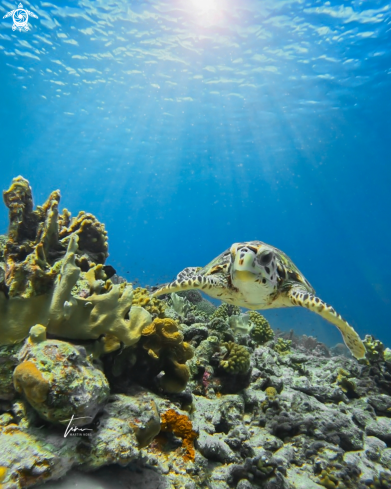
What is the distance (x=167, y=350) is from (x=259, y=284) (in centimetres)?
208

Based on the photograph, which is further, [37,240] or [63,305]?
[37,240]

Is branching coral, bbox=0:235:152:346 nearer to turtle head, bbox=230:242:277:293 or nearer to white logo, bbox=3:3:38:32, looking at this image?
turtle head, bbox=230:242:277:293

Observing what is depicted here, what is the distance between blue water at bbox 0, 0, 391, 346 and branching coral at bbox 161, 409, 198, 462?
12.4 meters

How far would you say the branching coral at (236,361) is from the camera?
447 cm

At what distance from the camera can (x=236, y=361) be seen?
14.7 feet

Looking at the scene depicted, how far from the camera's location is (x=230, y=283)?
5328 millimetres

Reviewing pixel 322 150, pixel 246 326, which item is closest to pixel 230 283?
pixel 246 326

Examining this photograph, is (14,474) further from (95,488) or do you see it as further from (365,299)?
(365,299)

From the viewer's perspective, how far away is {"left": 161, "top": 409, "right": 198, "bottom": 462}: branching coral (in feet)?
9.77

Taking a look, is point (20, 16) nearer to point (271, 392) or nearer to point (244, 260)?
point (244, 260)

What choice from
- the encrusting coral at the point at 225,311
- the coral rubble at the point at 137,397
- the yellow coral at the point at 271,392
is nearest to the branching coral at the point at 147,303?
the coral rubble at the point at 137,397

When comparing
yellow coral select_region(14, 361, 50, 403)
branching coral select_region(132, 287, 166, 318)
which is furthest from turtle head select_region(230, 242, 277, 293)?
yellow coral select_region(14, 361, 50, 403)

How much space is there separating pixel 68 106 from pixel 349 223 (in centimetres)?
10660

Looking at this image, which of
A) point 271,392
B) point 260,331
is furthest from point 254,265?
Result: point 260,331
